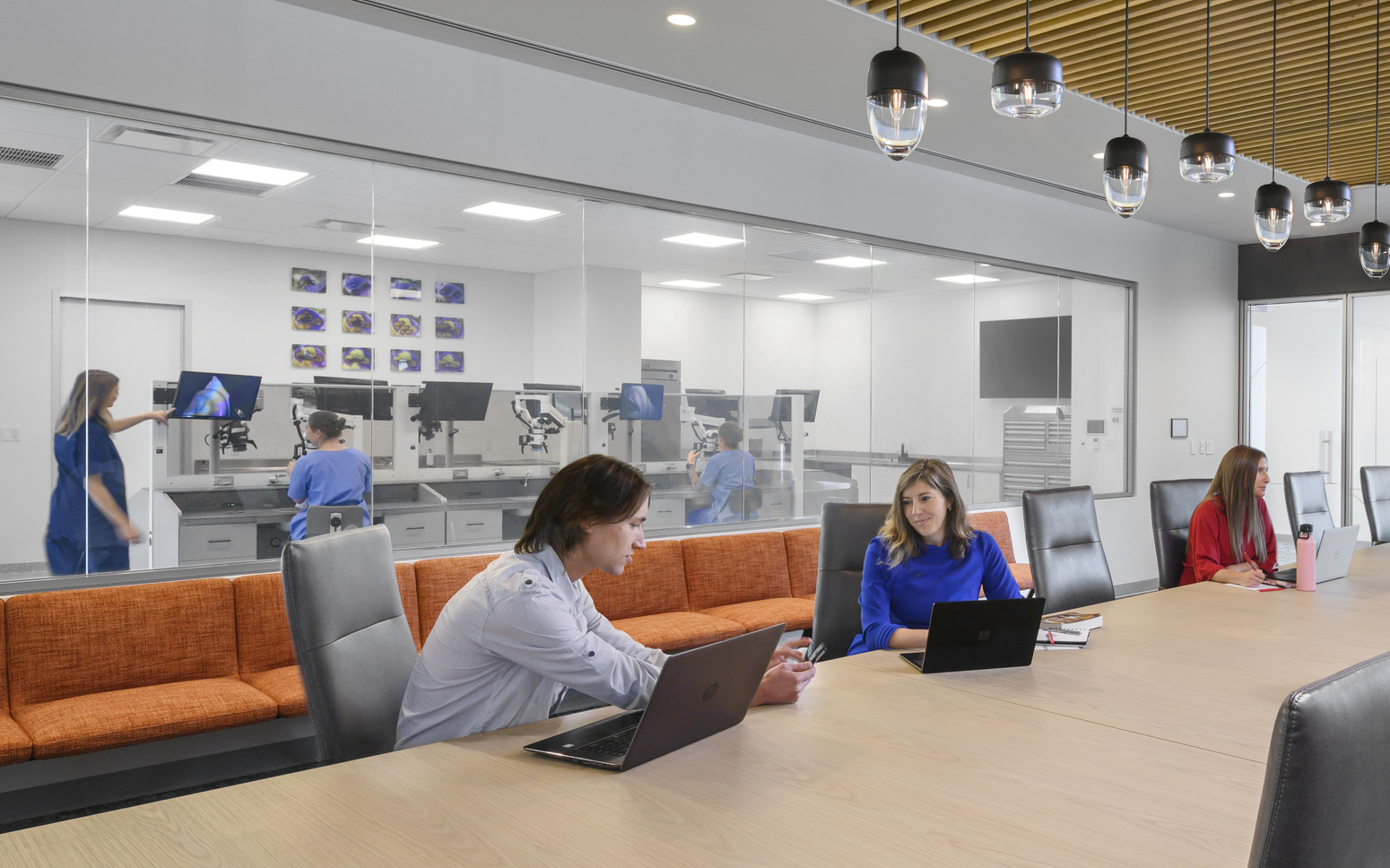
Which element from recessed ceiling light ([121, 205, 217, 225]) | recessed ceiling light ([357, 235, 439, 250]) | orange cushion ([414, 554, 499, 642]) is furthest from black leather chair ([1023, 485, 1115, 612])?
recessed ceiling light ([121, 205, 217, 225])

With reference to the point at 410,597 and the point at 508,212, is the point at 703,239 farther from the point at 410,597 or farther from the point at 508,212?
the point at 410,597

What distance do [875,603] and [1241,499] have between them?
2074 mm

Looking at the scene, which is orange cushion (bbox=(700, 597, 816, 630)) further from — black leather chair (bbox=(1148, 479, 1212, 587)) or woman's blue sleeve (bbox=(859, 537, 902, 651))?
woman's blue sleeve (bbox=(859, 537, 902, 651))

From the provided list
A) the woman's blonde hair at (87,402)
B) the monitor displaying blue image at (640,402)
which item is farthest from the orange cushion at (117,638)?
the monitor displaying blue image at (640,402)

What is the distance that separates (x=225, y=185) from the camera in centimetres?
373

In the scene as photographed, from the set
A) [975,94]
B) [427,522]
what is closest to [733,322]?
[975,94]

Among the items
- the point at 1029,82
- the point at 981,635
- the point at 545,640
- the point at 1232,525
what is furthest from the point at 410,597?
the point at 1232,525

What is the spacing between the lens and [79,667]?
3.33 metres

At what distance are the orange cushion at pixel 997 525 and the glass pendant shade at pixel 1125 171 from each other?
3.64 m

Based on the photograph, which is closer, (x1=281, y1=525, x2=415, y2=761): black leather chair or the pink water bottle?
(x1=281, y1=525, x2=415, y2=761): black leather chair

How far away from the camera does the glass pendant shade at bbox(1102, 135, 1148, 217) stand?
107 inches

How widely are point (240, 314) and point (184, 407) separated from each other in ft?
1.34

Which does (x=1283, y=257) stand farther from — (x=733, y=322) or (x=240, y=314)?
(x=240, y=314)

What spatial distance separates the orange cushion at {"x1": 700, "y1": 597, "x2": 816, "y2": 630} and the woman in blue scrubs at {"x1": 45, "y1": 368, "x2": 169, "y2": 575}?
2.55 metres
